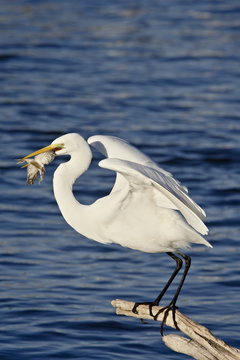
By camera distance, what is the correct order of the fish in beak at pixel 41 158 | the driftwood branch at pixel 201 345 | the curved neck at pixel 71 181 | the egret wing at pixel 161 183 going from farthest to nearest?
the curved neck at pixel 71 181
the fish in beak at pixel 41 158
the driftwood branch at pixel 201 345
the egret wing at pixel 161 183

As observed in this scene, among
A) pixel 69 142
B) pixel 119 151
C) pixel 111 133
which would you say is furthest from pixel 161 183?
pixel 111 133

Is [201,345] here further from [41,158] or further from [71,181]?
[41,158]

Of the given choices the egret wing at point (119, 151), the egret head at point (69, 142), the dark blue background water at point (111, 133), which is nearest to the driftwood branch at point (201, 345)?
the egret wing at point (119, 151)

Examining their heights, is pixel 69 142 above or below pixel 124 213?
above

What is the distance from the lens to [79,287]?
35.0 ft

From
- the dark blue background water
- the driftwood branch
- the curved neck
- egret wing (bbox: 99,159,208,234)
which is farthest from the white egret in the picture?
the dark blue background water

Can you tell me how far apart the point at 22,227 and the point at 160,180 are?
6.21 metres

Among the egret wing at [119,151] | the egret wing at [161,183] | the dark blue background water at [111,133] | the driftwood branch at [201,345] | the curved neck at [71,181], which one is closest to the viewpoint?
the egret wing at [161,183]

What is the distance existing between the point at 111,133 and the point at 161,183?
10.1m

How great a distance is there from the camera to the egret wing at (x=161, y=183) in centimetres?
648

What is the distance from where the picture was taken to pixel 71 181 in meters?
7.37

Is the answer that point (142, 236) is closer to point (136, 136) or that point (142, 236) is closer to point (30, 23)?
point (136, 136)

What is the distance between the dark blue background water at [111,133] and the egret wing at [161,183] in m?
2.80

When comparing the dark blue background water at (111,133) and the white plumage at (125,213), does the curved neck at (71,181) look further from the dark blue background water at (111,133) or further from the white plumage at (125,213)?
the dark blue background water at (111,133)
